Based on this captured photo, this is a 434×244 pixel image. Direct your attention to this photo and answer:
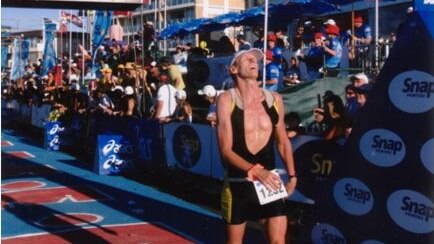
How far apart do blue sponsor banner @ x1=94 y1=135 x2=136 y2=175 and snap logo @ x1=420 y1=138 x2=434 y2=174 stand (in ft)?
29.5

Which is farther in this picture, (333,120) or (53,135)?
(53,135)

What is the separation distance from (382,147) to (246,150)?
130 centimetres

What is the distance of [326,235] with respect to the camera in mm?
6266

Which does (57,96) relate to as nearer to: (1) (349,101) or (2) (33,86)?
(2) (33,86)

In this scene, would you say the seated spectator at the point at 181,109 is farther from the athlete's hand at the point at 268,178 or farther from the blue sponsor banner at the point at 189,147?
the athlete's hand at the point at 268,178

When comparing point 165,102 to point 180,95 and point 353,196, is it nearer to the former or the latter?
point 180,95

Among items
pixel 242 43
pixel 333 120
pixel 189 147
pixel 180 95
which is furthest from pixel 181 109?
pixel 333 120

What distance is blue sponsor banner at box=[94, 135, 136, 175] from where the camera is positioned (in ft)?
43.4

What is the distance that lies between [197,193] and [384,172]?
568cm

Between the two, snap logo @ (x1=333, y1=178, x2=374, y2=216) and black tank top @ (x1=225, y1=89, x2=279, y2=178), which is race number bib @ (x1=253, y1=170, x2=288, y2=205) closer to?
black tank top @ (x1=225, y1=89, x2=279, y2=178)

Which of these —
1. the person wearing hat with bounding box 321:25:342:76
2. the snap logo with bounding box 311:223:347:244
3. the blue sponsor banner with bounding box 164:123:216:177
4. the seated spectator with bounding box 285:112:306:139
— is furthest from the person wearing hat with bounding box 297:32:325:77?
the snap logo with bounding box 311:223:347:244

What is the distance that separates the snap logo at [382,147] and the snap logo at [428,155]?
0.20m

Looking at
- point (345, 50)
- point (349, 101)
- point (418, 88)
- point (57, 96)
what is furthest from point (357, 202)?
point (57, 96)

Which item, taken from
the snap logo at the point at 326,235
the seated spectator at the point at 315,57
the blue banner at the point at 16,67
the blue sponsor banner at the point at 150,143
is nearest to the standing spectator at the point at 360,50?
the seated spectator at the point at 315,57
